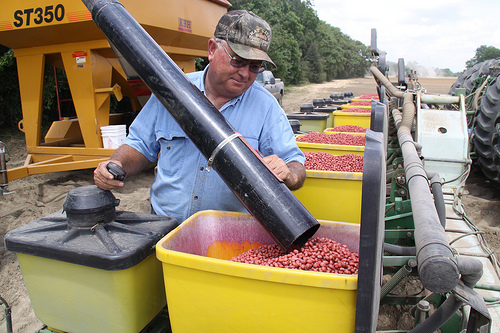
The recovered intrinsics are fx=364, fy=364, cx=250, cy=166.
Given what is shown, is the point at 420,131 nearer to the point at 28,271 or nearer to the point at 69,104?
the point at 28,271

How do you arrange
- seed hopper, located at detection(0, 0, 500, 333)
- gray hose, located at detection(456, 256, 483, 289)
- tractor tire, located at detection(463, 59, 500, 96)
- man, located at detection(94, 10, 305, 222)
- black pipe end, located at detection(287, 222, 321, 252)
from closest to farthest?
seed hopper, located at detection(0, 0, 500, 333) < gray hose, located at detection(456, 256, 483, 289) < black pipe end, located at detection(287, 222, 321, 252) < man, located at detection(94, 10, 305, 222) < tractor tire, located at detection(463, 59, 500, 96)

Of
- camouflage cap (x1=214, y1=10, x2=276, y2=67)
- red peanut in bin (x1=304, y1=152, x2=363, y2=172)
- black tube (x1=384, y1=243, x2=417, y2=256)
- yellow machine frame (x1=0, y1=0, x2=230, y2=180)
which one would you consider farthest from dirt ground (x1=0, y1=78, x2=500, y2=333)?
camouflage cap (x1=214, y1=10, x2=276, y2=67)

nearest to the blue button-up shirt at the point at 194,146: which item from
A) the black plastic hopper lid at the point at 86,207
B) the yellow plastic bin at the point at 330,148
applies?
the black plastic hopper lid at the point at 86,207

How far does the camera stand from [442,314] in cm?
118

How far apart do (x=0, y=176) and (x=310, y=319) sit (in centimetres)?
399

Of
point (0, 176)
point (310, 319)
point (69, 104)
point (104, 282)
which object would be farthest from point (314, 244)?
point (69, 104)

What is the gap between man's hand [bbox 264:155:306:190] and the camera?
4.55 feet

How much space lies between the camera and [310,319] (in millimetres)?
921

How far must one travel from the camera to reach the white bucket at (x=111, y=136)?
4.88 m

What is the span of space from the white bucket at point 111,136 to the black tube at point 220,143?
3827mm

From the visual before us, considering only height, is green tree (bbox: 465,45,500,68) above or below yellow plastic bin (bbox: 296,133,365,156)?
above

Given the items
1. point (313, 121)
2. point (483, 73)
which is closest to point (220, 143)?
point (313, 121)

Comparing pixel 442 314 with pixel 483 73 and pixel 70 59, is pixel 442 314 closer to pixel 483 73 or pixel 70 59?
pixel 70 59

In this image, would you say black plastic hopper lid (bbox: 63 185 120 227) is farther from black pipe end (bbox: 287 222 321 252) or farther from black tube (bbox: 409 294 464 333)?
black tube (bbox: 409 294 464 333)
